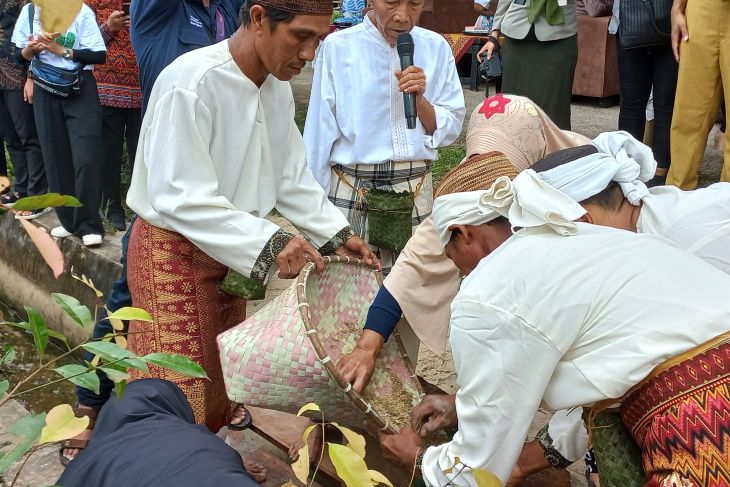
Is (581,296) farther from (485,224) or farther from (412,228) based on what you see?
(412,228)

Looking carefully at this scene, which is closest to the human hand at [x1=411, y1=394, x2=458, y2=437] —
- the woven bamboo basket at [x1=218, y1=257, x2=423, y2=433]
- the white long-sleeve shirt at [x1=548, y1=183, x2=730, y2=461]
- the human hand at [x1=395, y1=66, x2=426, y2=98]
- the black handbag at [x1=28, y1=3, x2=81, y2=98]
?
the woven bamboo basket at [x1=218, y1=257, x2=423, y2=433]

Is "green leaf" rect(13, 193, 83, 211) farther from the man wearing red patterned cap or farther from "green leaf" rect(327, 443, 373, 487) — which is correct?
the man wearing red patterned cap

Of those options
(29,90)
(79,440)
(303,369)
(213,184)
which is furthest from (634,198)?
(29,90)

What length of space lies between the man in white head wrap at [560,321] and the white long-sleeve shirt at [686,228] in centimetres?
32

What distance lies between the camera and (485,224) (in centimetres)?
205

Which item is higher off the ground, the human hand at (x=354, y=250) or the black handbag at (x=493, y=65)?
the human hand at (x=354, y=250)

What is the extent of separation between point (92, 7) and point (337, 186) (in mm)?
2534

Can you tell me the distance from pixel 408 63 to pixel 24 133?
346cm

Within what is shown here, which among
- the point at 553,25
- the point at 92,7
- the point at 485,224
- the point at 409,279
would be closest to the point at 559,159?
the point at 485,224

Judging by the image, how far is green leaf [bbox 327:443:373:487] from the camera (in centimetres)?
123

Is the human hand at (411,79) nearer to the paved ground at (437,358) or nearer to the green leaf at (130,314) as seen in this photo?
the paved ground at (437,358)

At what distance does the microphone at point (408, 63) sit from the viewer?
10.2 feet

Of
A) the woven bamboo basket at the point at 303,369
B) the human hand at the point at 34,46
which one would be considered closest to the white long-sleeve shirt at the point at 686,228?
the woven bamboo basket at the point at 303,369

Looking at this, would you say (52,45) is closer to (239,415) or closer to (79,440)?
(79,440)
